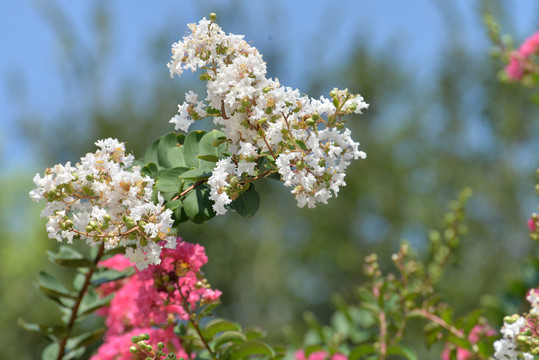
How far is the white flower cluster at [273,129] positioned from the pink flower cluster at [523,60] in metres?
1.51

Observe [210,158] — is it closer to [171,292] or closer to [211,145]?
[211,145]

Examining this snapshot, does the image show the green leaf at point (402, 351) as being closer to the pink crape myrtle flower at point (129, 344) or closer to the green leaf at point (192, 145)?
the pink crape myrtle flower at point (129, 344)

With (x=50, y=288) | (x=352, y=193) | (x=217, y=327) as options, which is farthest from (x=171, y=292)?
(x=352, y=193)

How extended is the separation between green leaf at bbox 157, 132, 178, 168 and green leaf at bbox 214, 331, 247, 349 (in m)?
0.42

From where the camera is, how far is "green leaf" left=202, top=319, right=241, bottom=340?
1368mm

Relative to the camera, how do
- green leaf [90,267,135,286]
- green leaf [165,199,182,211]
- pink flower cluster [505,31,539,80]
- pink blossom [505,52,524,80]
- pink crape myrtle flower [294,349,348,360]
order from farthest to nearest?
pink blossom [505,52,524,80], pink flower cluster [505,31,539,80], pink crape myrtle flower [294,349,348,360], green leaf [90,267,135,286], green leaf [165,199,182,211]

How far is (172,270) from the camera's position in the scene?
4.14 ft

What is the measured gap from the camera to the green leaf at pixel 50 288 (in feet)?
4.92

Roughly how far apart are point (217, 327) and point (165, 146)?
454 millimetres

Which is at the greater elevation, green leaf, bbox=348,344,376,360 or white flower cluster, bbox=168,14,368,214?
white flower cluster, bbox=168,14,368,214

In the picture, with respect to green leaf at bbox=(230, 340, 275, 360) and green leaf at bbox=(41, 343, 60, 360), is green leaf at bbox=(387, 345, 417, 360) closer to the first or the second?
green leaf at bbox=(230, 340, 275, 360)

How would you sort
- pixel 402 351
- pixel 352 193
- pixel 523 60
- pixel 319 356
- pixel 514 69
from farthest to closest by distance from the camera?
1. pixel 352 193
2. pixel 514 69
3. pixel 523 60
4. pixel 319 356
5. pixel 402 351

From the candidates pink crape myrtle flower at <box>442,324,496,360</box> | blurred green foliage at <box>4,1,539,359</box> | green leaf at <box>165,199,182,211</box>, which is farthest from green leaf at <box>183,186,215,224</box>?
blurred green foliage at <box>4,1,539,359</box>

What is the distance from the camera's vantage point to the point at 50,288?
1.51 meters
